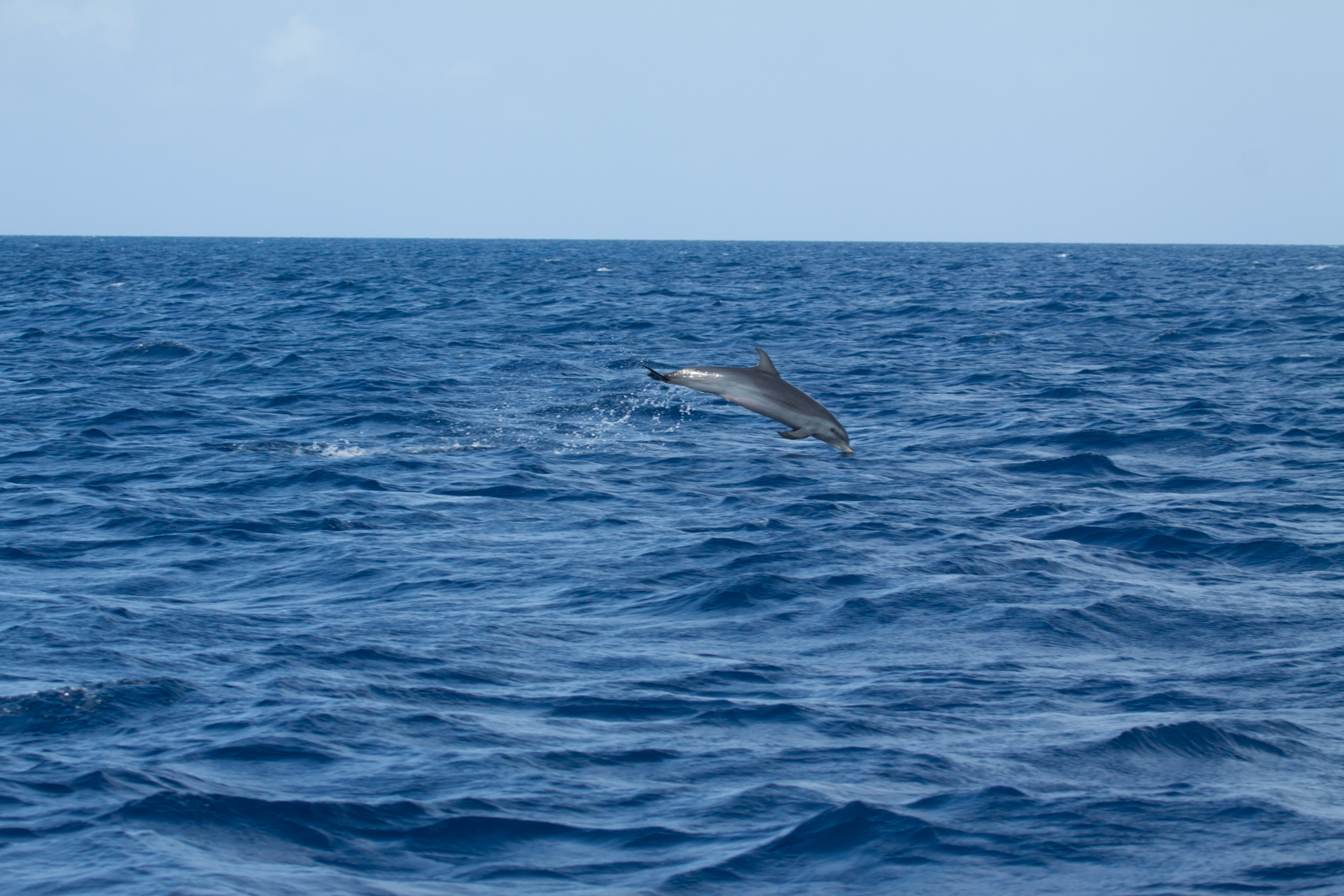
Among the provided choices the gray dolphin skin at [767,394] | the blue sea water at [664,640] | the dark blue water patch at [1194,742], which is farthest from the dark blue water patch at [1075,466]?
the dark blue water patch at [1194,742]

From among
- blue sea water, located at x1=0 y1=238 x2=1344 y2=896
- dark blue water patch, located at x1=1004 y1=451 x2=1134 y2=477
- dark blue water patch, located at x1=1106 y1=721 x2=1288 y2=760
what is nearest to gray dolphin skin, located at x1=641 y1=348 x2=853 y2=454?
blue sea water, located at x1=0 y1=238 x2=1344 y2=896

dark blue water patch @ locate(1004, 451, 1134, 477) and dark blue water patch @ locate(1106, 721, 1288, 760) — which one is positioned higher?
dark blue water patch @ locate(1004, 451, 1134, 477)

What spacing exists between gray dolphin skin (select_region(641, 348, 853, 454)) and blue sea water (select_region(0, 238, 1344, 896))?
1.71 meters

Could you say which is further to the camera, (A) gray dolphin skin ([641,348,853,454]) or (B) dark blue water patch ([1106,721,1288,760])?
(A) gray dolphin skin ([641,348,853,454])

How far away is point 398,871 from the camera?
6.84 metres

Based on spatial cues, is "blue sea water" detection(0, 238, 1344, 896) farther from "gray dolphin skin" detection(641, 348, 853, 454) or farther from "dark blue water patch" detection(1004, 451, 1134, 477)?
"gray dolphin skin" detection(641, 348, 853, 454)

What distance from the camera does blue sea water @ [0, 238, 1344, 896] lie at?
23.6 ft

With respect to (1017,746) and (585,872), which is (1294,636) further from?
(585,872)

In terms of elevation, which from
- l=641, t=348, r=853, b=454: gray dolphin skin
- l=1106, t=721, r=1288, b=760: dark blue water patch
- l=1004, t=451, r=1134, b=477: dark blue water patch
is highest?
l=641, t=348, r=853, b=454: gray dolphin skin

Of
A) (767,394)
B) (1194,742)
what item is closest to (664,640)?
(767,394)

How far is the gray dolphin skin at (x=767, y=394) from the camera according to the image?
10.5m

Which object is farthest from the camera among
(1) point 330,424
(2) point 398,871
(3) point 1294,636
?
(1) point 330,424

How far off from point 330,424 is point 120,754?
1358 cm

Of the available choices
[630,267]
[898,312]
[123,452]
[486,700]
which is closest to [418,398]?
[123,452]
